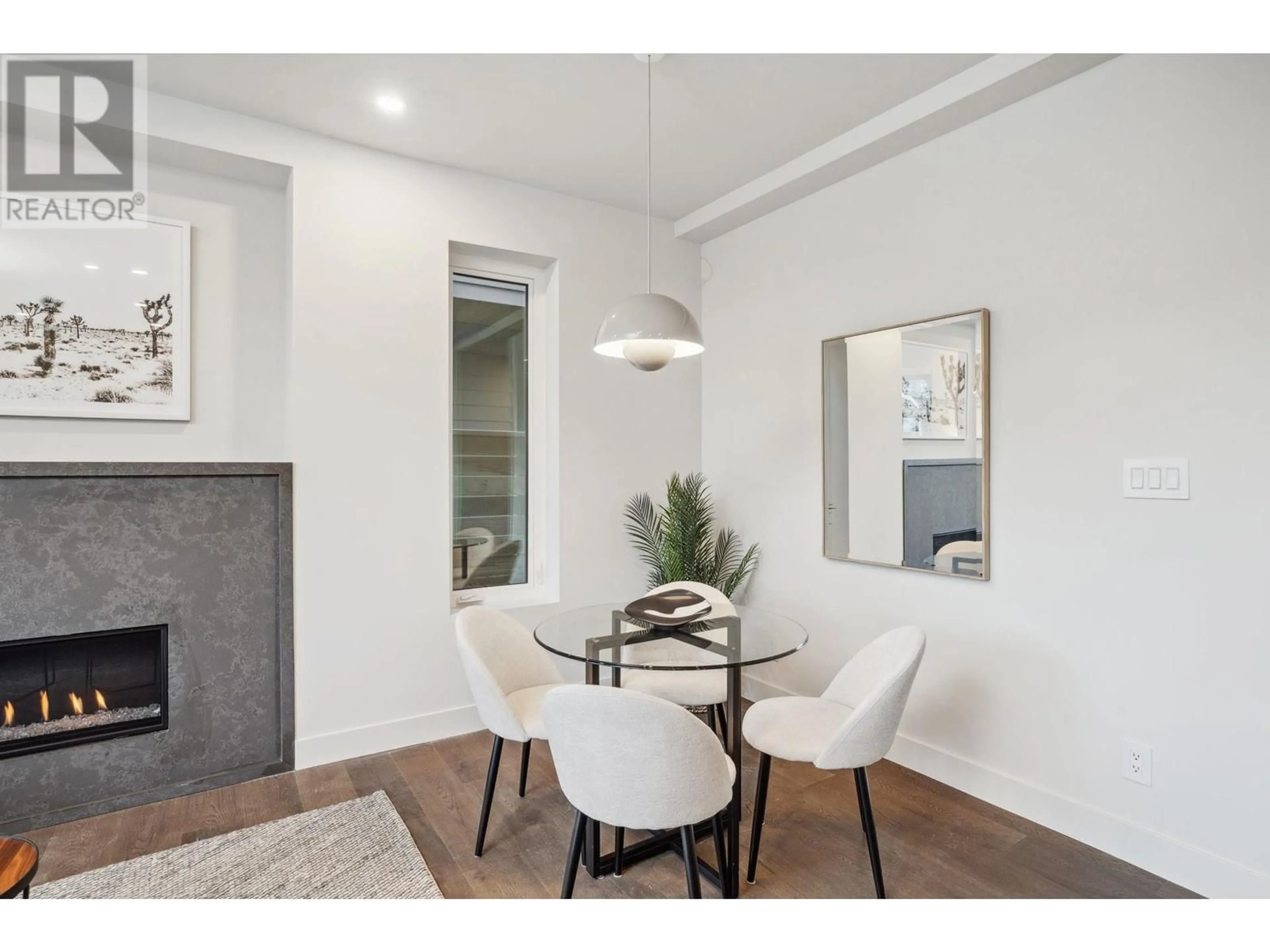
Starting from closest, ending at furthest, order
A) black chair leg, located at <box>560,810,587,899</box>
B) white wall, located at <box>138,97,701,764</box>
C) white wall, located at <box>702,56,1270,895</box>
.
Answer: black chair leg, located at <box>560,810,587,899</box>, white wall, located at <box>702,56,1270,895</box>, white wall, located at <box>138,97,701,764</box>

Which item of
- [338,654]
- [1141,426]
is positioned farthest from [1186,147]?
[338,654]

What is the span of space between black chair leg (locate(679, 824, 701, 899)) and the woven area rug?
81 cm

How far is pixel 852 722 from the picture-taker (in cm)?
180

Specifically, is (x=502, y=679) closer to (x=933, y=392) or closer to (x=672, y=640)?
(x=672, y=640)

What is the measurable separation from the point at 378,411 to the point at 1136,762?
310cm

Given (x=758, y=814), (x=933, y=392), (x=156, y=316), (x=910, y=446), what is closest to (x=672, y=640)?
(x=758, y=814)

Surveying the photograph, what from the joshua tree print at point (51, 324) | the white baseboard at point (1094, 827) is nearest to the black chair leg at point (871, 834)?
the white baseboard at point (1094, 827)

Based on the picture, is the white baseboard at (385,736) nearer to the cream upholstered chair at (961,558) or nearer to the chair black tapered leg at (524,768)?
the chair black tapered leg at (524,768)

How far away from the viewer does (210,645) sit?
8.84ft

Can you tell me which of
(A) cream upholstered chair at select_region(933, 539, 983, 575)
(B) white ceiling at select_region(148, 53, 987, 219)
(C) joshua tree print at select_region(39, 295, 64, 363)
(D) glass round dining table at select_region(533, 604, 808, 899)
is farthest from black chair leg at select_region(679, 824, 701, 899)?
(C) joshua tree print at select_region(39, 295, 64, 363)

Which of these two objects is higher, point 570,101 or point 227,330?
point 570,101

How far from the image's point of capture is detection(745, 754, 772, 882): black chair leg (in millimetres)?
2002

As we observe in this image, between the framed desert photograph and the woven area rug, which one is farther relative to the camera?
the framed desert photograph

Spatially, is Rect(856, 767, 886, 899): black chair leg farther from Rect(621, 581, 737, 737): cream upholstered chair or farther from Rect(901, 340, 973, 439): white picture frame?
Rect(901, 340, 973, 439): white picture frame
